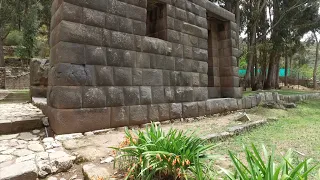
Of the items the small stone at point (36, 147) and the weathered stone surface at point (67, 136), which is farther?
the weathered stone surface at point (67, 136)

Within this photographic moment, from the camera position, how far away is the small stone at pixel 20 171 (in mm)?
1971

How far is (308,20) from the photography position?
1614cm

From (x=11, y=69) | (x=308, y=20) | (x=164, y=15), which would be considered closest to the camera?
(x=164, y=15)

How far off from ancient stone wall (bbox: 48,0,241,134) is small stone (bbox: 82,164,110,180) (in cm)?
129

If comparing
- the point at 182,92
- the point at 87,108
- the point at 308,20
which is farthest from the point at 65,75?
the point at 308,20

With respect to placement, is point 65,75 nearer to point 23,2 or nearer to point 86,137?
point 86,137

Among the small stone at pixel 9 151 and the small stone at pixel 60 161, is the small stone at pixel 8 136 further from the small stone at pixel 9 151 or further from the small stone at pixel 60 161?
the small stone at pixel 60 161

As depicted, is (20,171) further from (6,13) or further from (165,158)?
(6,13)

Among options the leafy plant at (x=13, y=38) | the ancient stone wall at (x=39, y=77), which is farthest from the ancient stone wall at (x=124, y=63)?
the leafy plant at (x=13, y=38)

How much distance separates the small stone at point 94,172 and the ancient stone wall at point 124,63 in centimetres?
129

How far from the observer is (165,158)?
6.21 feet

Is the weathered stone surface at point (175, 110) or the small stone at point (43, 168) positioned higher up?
the weathered stone surface at point (175, 110)

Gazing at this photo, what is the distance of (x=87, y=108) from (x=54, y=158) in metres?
1.19

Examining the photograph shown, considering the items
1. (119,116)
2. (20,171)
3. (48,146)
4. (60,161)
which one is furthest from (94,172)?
(119,116)
